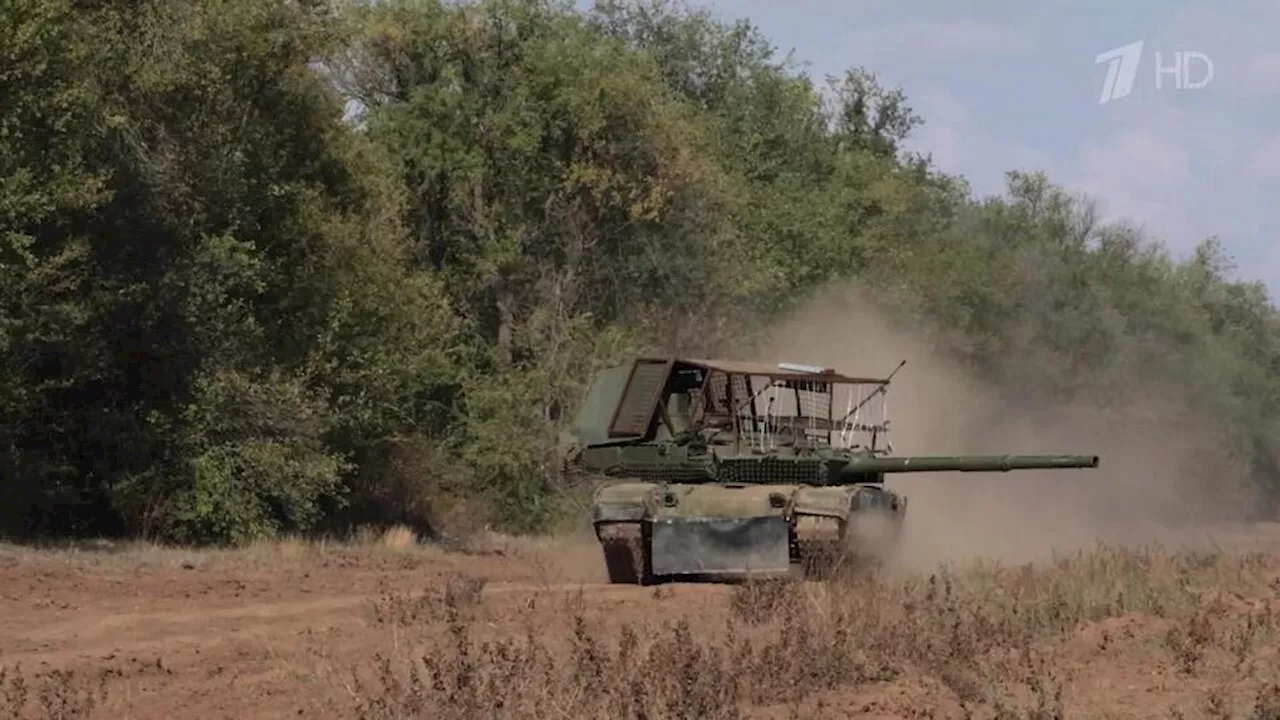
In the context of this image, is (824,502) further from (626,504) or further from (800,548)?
(626,504)

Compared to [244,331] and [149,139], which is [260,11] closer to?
[149,139]

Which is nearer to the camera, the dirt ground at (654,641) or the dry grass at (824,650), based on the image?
the dry grass at (824,650)

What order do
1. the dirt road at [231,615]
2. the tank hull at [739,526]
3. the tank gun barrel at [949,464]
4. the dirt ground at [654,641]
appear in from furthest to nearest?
the tank gun barrel at [949,464]
the tank hull at [739,526]
the dirt road at [231,615]
the dirt ground at [654,641]

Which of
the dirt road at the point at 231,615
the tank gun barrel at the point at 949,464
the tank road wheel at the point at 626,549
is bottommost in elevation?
the dirt road at the point at 231,615

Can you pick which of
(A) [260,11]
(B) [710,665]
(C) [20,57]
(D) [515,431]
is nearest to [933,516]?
(D) [515,431]

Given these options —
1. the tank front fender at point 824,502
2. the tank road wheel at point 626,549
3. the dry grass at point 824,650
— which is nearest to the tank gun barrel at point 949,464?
the tank front fender at point 824,502

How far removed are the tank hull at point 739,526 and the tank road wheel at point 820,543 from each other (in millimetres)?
10

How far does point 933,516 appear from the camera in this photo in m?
31.5

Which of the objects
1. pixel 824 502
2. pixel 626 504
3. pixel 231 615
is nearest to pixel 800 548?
pixel 824 502

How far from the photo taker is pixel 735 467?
20.5 metres

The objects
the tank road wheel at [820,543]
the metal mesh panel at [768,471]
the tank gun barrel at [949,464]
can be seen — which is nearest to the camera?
the tank road wheel at [820,543]

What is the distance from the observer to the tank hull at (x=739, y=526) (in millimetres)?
19281

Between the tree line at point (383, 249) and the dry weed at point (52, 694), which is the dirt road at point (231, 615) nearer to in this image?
the dry weed at point (52, 694)

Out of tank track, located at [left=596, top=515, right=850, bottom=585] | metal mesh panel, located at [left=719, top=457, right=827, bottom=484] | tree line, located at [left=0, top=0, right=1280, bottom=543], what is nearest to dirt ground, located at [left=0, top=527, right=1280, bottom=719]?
tank track, located at [left=596, top=515, right=850, bottom=585]
